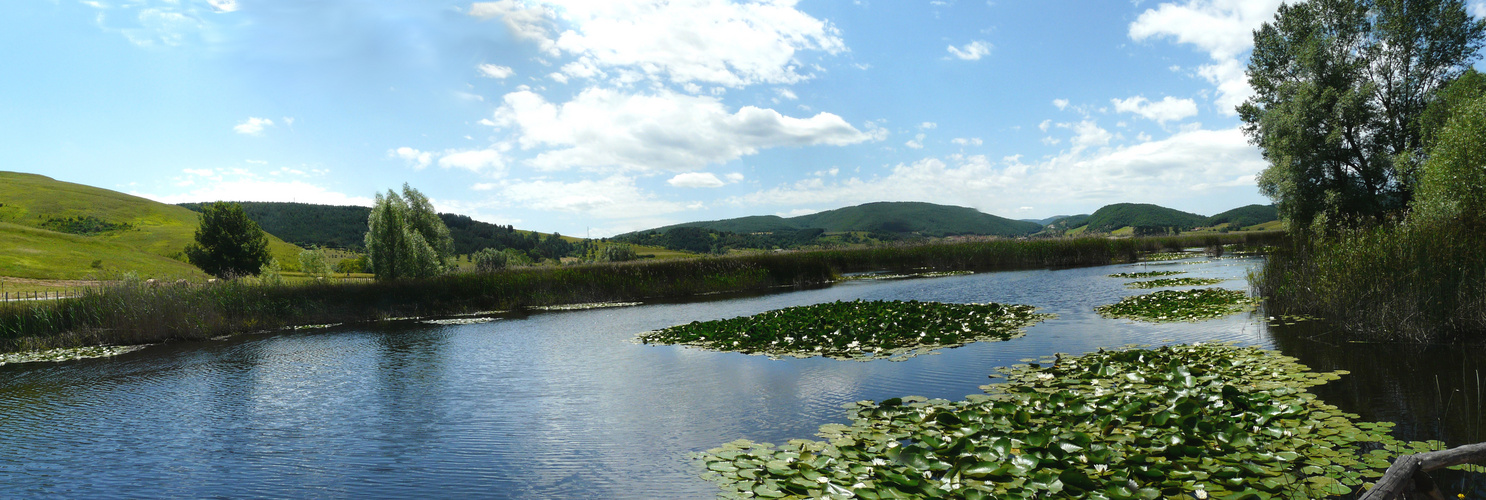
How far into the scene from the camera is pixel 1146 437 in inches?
237

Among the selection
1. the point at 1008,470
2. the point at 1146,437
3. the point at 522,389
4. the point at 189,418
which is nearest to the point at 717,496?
the point at 1008,470

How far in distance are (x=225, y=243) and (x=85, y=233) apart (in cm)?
5135

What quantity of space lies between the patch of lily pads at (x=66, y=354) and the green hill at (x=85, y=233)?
3609 centimetres

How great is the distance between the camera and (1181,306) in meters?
16.0

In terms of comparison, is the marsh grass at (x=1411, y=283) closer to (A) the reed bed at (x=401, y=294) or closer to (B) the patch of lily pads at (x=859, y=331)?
(B) the patch of lily pads at (x=859, y=331)

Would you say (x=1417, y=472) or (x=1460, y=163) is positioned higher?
(x=1460, y=163)

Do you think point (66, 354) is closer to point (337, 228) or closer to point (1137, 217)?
point (337, 228)

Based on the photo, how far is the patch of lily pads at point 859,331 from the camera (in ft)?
41.0

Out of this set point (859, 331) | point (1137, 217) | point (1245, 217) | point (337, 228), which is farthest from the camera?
point (1137, 217)

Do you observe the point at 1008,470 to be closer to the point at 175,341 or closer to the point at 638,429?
the point at 638,429

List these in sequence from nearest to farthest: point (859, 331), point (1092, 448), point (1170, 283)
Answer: point (1092, 448), point (859, 331), point (1170, 283)

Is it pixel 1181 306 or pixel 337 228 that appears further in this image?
pixel 337 228

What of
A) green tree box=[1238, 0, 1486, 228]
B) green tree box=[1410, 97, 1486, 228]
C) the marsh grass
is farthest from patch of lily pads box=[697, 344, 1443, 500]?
green tree box=[1238, 0, 1486, 228]

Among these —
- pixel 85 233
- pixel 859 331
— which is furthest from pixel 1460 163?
pixel 85 233
